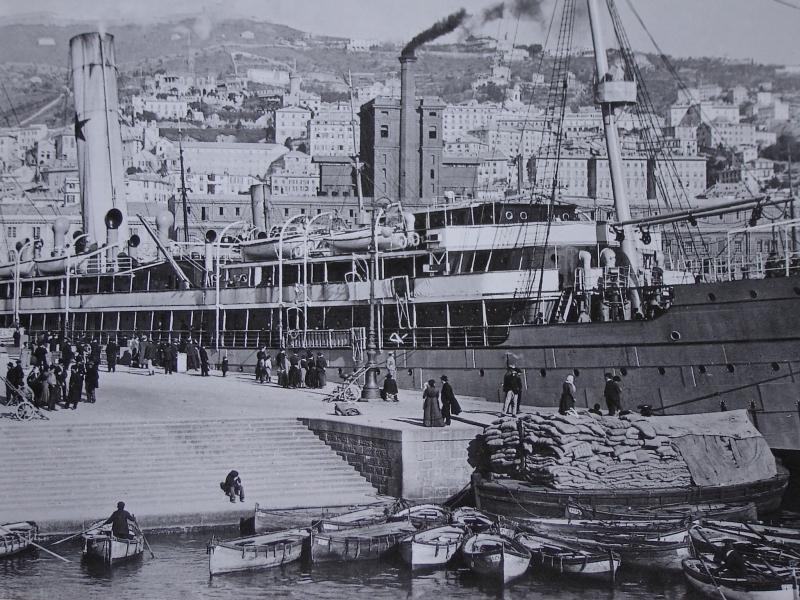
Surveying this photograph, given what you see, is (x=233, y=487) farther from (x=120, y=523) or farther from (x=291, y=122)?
(x=291, y=122)

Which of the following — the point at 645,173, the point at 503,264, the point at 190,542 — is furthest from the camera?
the point at 645,173

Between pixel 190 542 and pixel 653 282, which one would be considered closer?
pixel 190 542

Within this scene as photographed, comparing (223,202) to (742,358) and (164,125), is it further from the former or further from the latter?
(742,358)

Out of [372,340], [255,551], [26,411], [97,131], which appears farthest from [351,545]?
[97,131]

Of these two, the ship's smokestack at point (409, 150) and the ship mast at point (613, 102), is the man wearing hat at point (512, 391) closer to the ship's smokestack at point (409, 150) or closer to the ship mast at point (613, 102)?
the ship mast at point (613, 102)

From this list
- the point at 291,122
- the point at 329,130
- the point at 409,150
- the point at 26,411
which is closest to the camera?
the point at 26,411

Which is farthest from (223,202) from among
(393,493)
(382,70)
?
(393,493)
